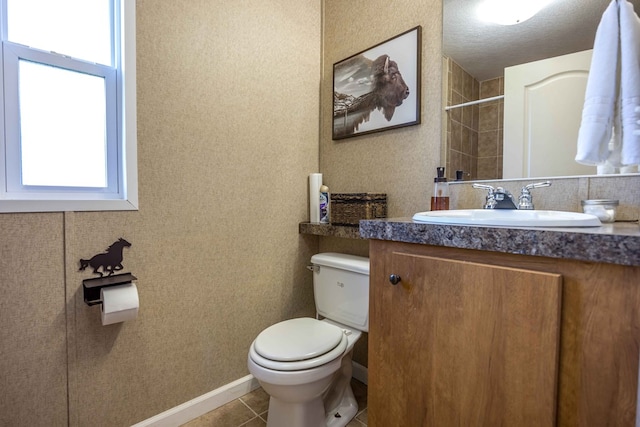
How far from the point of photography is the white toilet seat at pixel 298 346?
112cm

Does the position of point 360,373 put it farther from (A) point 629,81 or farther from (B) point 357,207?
(A) point 629,81

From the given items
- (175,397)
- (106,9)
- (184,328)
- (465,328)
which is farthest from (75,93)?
(465,328)

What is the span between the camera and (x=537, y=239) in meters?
0.62

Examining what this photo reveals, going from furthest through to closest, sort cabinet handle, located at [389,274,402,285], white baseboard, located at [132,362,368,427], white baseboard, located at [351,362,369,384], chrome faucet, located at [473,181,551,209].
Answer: white baseboard, located at [351,362,369,384] < white baseboard, located at [132,362,368,427] < chrome faucet, located at [473,181,551,209] < cabinet handle, located at [389,274,402,285]

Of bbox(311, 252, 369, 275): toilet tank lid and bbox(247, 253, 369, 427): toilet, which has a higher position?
bbox(311, 252, 369, 275): toilet tank lid

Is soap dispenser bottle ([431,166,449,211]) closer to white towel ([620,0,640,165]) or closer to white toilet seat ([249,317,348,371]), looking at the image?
Result: white towel ([620,0,640,165])

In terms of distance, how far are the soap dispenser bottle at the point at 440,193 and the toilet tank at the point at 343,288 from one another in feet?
1.38

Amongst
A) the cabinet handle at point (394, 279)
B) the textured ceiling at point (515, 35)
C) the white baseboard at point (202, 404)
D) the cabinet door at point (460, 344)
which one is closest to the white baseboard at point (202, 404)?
the white baseboard at point (202, 404)

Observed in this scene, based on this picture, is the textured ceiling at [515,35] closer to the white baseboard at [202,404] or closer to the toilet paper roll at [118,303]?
the toilet paper roll at [118,303]

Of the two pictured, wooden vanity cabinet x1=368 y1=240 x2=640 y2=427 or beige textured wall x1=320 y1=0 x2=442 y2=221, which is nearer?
wooden vanity cabinet x1=368 y1=240 x2=640 y2=427

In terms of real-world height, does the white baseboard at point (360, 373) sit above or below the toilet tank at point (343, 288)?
below

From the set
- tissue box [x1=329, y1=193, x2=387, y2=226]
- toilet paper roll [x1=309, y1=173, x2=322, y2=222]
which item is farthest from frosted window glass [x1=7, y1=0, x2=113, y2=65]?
tissue box [x1=329, y1=193, x2=387, y2=226]

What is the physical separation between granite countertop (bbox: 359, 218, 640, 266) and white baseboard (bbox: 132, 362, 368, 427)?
4.09ft

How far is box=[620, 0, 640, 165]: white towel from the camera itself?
833 millimetres
